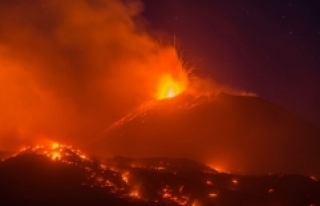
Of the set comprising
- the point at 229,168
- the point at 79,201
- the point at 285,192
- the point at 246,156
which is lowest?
the point at 79,201

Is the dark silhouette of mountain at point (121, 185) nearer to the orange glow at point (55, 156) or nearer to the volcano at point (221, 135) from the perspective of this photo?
the orange glow at point (55, 156)

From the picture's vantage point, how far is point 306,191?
4603cm

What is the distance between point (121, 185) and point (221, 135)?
141 ft

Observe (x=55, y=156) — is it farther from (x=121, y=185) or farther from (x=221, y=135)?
(x=221, y=135)

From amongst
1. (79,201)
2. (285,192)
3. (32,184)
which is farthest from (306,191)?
(32,184)

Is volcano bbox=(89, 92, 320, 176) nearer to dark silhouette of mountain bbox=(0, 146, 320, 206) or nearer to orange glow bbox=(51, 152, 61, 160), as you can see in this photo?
dark silhouette of mountain bbox=(0, 146, 320, 206)

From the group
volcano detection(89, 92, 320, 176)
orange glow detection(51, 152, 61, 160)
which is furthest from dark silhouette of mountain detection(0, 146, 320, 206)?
volcano detection(89, 92, 320, 176)

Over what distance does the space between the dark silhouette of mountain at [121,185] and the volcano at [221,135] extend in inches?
969

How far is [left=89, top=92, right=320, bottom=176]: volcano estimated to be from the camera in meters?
77.6

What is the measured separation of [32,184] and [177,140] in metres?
41.7

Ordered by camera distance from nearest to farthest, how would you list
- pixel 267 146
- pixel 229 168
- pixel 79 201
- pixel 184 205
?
pixel 79 201
pixel 184 205
pixel 229 168
pixel 267 146

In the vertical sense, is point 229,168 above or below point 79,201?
above

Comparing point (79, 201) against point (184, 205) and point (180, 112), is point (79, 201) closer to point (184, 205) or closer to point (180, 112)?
point (184, 205)

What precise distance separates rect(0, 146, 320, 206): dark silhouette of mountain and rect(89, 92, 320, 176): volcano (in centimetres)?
2461
